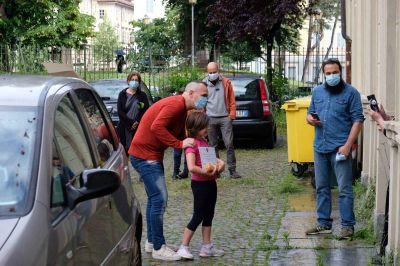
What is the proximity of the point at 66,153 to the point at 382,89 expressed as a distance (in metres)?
5.36

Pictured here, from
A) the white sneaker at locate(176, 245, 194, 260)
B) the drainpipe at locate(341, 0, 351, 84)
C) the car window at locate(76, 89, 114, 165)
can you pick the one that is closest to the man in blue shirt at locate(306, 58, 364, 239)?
the white sneaker at locate(176, 245, 194, 260)

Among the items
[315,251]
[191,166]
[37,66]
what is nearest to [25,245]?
[191,166]

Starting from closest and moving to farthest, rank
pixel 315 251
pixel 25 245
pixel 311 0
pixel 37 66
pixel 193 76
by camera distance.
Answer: pixel 25 245 < pixel 315 251 < pixel 37 66 < pixel 193 76 < pixel 311 0

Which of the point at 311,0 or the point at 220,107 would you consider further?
the point at 311,0

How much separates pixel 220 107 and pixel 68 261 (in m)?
9.96

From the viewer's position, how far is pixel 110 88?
18406 mm

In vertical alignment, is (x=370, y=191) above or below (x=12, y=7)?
below

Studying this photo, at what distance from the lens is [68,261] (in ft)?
13.8

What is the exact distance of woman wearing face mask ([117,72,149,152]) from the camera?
13484 mm

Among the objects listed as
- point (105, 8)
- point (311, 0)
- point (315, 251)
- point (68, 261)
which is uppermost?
point (105, 8)

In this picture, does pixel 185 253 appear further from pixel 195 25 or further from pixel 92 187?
Answer: pixel 195 25

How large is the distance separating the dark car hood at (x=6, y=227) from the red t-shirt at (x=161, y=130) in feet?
12.7

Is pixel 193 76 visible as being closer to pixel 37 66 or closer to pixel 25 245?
pixel 37 66

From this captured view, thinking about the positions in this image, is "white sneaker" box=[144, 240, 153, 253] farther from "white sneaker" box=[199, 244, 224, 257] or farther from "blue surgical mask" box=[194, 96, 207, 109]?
"blue surgical mask" box=[194, 96, 207, 109]
